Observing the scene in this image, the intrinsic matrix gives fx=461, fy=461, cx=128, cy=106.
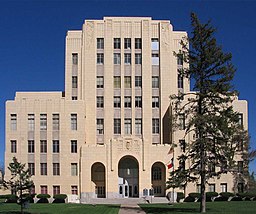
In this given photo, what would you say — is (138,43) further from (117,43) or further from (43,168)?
(43,168)

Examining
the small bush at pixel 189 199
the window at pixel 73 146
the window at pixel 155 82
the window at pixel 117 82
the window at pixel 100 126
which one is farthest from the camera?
the window at pixel 155 82

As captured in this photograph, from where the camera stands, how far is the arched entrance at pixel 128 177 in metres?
73.8

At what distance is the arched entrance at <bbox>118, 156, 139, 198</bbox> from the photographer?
73812mm

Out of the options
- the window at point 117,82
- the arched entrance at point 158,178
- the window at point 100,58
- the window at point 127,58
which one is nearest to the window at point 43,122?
the window at point 117,82

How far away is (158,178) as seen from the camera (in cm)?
7444

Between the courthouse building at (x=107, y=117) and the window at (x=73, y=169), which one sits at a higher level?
the courthouse building at (x=107, y=117)

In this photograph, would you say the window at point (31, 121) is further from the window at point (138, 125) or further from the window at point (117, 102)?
the window at point (138, 125)

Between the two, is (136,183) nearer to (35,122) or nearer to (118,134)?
(118,134)

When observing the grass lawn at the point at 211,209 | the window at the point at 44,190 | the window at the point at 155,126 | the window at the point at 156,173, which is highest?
the window at the point at 155,126

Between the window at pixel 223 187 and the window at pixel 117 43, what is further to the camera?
the window at pixel 117 43

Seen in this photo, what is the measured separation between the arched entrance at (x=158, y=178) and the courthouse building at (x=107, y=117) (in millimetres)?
161

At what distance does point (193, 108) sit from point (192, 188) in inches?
1184

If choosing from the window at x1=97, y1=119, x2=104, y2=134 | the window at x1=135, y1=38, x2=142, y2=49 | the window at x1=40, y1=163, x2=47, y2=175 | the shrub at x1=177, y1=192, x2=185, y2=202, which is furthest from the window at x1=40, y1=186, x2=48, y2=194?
the window at x1=135, y1=38, x2=142, y2=49

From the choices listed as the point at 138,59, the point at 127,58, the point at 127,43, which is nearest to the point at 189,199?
the point at 138,59
